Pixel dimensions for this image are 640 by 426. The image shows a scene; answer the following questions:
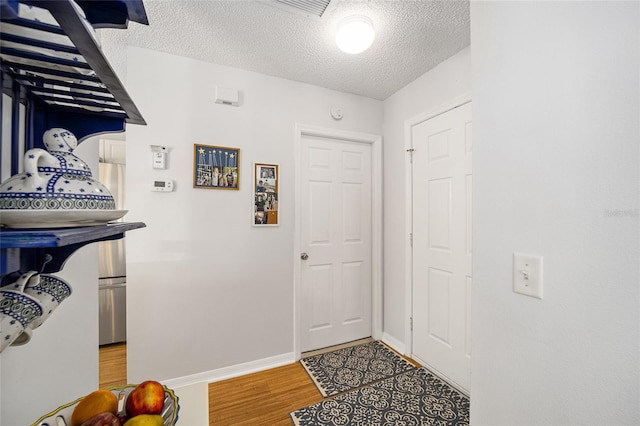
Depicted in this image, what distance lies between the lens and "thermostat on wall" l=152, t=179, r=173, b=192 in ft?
6.28

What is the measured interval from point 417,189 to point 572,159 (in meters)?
1.69

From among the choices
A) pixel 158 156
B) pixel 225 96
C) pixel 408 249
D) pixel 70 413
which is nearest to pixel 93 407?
pixel 70 413

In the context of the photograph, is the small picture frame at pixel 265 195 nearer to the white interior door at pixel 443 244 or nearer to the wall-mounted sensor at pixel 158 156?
the wall-mounted sensor at pixel 158 156

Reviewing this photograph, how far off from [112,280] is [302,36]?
9.56ft

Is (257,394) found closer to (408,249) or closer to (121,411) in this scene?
(121,411)

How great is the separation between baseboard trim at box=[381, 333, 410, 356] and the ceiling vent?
8.93ft

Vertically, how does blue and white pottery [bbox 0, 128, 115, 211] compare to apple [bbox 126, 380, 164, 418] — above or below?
above

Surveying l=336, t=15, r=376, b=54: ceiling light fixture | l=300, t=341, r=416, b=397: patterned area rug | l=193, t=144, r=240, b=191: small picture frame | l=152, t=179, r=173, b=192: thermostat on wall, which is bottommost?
l=300, t=341, r=416, b=397: patterned area rug

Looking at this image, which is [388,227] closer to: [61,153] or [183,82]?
[183,82]

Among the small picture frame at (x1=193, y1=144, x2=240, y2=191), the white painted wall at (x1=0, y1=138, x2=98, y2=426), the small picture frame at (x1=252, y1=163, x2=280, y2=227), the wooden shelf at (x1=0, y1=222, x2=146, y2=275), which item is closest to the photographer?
the wooden shelf at (x1=0, y1=222, x2=146, y2=275)

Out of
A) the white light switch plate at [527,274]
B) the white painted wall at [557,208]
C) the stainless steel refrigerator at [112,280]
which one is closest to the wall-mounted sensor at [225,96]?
the stainless steel refrigerator at [112,280]

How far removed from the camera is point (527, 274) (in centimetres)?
77

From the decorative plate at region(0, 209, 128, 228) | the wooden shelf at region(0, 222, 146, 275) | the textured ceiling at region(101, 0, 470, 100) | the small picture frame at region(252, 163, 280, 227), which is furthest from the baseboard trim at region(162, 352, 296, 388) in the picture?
the textured ceiling at region(101, 0, 470, 100)

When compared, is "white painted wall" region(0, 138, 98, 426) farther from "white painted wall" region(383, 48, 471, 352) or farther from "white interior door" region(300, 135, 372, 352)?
"white painted wall" region(383, 48, 471, 352)
